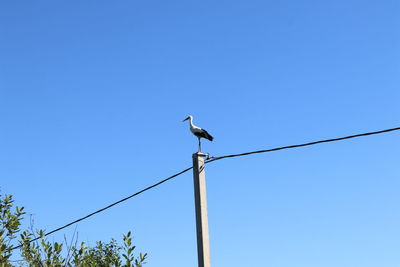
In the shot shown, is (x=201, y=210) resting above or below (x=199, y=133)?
below

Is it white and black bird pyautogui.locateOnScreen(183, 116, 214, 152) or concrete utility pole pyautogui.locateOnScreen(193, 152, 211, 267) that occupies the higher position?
white and black bird pyautogui.locateOnScreen(183, 116, 214, 152)

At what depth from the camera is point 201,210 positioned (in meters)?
13.3

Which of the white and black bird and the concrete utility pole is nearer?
the concrete utility pole

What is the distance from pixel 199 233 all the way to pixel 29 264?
172 inches

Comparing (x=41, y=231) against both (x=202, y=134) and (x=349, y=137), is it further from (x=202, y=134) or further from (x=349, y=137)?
(x=349, y=137)

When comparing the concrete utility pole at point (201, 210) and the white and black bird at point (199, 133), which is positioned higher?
the white and black bird at point (199, 133)

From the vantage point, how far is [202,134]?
711 inches

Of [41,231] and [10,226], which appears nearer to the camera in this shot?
[41,231]

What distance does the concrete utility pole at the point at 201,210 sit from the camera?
1276 cm

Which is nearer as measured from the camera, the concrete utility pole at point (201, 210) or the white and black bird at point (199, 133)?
the concrete utility pole at point (201, 210)

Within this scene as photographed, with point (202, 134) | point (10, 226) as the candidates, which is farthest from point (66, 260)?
point (202, 134)

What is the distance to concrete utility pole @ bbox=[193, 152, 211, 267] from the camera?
12.8 m

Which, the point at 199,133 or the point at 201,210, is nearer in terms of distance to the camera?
the point at 201,210

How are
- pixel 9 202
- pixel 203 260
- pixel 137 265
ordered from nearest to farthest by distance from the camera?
pixel 203 260, pixel 137 265, pixel 9 202
